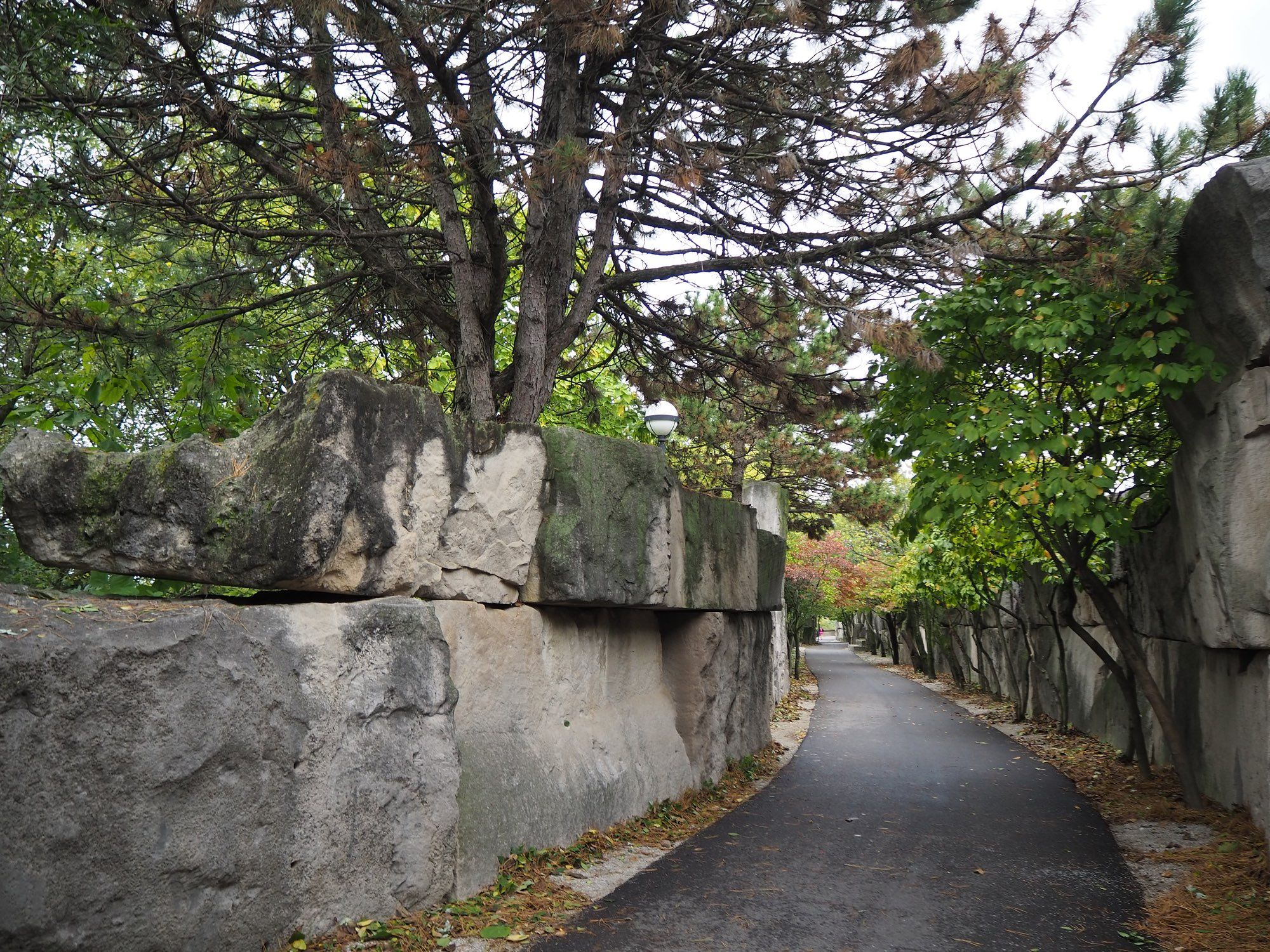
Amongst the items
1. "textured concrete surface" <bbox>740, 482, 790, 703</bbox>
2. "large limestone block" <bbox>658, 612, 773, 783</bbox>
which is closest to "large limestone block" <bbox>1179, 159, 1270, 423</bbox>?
"large limestone block" <bbox>658, 612, 773, 783</bbox>

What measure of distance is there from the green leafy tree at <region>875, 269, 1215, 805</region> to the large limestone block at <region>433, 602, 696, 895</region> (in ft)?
8.54

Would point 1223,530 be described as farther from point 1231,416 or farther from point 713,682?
point 713,682

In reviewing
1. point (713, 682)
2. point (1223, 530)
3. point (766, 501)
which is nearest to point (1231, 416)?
point (1223, 530)

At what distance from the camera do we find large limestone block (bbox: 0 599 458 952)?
3.16 meters

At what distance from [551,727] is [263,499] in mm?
2631

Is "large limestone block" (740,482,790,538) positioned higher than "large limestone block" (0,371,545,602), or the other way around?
"large limestone block" (740,482,790,538)

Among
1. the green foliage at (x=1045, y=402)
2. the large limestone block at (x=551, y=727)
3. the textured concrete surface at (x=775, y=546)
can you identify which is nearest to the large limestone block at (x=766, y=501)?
the textured concrete surface at (x=775, y=546)

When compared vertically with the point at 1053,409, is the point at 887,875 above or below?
below

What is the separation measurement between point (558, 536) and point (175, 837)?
9.33 ft

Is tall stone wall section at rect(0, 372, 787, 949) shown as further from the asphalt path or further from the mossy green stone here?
the asphalt path

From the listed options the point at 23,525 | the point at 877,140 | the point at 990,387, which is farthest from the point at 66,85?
the point at 990,387

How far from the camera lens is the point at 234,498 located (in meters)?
4.30

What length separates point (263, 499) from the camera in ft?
14.2

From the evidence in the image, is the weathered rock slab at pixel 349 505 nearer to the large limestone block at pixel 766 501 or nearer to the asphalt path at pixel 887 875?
the asphalt path at pixel 887 875
